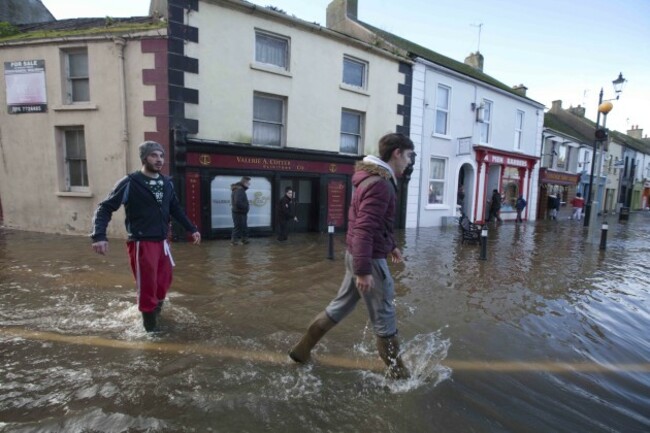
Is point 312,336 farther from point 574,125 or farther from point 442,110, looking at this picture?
point 574,125

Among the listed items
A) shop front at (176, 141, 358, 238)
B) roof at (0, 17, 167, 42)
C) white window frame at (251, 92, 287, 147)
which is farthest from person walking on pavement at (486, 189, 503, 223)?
roof at (0, 17, 167, 42)

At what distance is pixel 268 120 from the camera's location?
10812 millimetres

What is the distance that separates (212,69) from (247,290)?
6.63 metres

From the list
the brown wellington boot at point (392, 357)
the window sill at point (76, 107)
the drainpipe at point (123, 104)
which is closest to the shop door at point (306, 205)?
the drainpipe at point (123, 104)

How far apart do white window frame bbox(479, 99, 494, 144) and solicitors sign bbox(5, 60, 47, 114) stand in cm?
1632

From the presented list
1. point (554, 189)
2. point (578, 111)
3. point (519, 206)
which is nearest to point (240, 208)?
point (519, 206)

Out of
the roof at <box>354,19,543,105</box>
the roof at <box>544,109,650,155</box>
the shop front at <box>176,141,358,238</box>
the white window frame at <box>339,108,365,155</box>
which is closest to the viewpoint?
the shop front at <box>176,141,358,238</box>

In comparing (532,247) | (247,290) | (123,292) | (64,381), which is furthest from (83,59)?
(532,247)

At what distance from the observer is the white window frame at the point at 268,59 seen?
10289 mm

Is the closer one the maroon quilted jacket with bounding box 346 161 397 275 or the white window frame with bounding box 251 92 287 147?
the maroon quilted jacket with bounding box 346 161 397 275

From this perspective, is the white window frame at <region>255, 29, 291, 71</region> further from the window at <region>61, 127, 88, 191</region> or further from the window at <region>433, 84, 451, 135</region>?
the window at <region>433, 84, 451, 135</region>

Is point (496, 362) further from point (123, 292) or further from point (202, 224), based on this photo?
point (202, 224)

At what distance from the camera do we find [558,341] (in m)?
3.87

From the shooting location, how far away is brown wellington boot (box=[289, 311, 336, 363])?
9.53 ft
